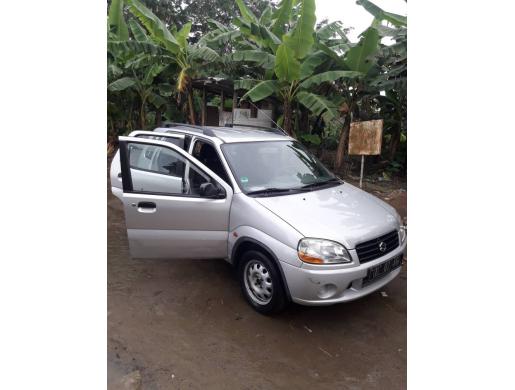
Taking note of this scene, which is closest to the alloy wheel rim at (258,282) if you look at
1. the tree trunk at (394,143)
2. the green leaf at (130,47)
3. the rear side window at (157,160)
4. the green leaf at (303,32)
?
the rear side window at (157,160)

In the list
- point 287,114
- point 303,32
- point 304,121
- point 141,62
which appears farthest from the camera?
point 304,121

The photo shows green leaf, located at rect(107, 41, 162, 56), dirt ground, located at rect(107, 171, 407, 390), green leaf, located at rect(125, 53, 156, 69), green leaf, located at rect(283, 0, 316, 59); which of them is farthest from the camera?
green leaf, located at rect(125, 53, 156, 69)

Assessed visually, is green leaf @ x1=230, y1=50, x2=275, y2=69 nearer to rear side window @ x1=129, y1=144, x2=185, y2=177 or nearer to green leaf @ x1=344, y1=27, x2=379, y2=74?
green leaf @ x1=344, y1=27, x2=379, y2=74

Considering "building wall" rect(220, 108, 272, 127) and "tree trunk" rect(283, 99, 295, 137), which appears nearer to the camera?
"tree trunk" rect(283, 99, 295, 137)

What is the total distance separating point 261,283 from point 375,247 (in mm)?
1099

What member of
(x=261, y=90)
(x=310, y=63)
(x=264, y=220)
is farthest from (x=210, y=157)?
(x=310, y=63)

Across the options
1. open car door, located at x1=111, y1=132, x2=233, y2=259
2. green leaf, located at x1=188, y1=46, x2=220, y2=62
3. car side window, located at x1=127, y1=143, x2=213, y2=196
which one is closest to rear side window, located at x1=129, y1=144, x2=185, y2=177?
car side window, located at x1=127, y1=143, x2=213, y2=196

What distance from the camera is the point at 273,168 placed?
3938 millimetres

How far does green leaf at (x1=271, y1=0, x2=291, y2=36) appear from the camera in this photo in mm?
8311

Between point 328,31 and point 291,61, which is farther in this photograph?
point 328,31

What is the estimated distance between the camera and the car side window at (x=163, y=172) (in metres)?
3.68

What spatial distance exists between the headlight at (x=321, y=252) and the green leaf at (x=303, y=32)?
5640 mm

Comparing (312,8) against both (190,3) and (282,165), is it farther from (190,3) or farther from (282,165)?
(190,3)

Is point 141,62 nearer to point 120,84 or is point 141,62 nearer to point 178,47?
point 120,84
